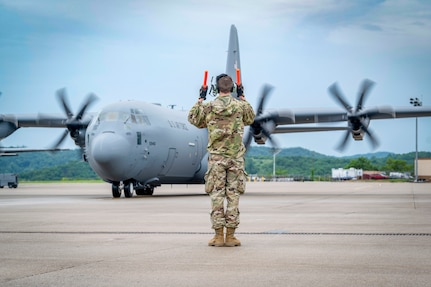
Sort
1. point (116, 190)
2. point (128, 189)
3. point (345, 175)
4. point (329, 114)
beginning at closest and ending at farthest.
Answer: point (116, 190)
point (128, 189)
point (329, 114)
point (345, 175)

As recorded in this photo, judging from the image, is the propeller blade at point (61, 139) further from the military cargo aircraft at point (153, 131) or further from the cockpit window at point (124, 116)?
the cockpit window at point (124, 116)

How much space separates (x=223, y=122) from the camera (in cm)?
997

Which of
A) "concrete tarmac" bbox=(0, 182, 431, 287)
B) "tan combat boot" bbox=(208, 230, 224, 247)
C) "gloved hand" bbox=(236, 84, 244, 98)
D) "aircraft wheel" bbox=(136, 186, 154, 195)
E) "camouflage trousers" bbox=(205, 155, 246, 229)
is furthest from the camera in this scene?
"aircraft wheel" bbox=(136, 186, 154, 195)

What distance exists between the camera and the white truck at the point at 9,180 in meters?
59.4

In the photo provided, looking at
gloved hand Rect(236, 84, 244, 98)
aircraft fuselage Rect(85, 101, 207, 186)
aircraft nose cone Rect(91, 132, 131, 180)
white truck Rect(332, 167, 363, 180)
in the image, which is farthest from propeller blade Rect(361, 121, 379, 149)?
white truck Rect(332, 167, 363, 180)

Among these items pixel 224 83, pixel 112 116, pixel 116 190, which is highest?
pixel 112 116

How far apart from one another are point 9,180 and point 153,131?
32938mm

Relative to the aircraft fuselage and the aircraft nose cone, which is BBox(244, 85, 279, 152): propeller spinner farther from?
the aircraft nose cone

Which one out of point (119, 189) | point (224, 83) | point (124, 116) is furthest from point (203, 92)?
point (119, 189)

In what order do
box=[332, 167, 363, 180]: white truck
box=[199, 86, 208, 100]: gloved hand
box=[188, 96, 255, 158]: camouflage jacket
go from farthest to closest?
box=[332, 167, 363, 180]: white truck → box=[199, 86, 208, 100]: gloved hand → box=[188, 96, 255, 158]: camouflage jacket

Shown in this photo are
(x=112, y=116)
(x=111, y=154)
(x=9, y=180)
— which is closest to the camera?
(x=111, y=154)

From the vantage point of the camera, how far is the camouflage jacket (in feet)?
32.4

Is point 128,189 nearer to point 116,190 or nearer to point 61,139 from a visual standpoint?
point 116,190

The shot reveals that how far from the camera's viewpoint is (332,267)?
721cm
